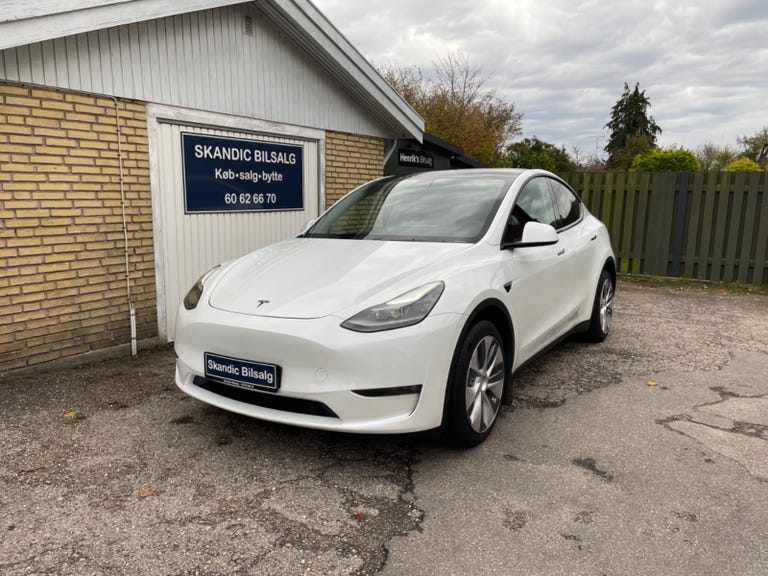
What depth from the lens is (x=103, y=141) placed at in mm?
4910

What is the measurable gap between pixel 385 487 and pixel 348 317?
0.91m

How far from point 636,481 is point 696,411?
131cm

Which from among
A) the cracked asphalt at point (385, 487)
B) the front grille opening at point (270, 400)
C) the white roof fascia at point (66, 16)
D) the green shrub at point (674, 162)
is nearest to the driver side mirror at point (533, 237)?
the cracked asphalt at point (385, 487)

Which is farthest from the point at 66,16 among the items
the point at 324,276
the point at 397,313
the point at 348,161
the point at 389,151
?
the point at 389,151

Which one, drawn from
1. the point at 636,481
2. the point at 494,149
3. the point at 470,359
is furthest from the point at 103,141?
the point at 494,149

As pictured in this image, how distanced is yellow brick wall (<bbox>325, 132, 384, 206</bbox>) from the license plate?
4558 mm

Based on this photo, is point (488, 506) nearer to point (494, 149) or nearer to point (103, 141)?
point (103, 141)

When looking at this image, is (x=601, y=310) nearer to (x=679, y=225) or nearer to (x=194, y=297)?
(x=194, y=297)

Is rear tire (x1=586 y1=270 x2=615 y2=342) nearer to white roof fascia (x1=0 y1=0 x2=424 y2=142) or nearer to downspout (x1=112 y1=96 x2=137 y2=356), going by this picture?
white roof fascia (x1=0 y1=0 x2=424 y2=142)

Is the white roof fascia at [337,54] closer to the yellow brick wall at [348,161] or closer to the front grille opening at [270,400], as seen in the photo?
the yellow brick wall at [348,161]

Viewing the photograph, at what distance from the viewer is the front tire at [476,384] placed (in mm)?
3035

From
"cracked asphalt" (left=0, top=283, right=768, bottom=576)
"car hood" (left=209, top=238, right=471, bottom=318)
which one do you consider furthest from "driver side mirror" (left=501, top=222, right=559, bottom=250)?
"cracked asphalt" (left=0, top=283, right=768, bottom=576)

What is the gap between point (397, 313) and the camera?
9.46 feet

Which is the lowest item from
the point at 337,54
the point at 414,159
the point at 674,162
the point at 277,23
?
the point at 414,159
